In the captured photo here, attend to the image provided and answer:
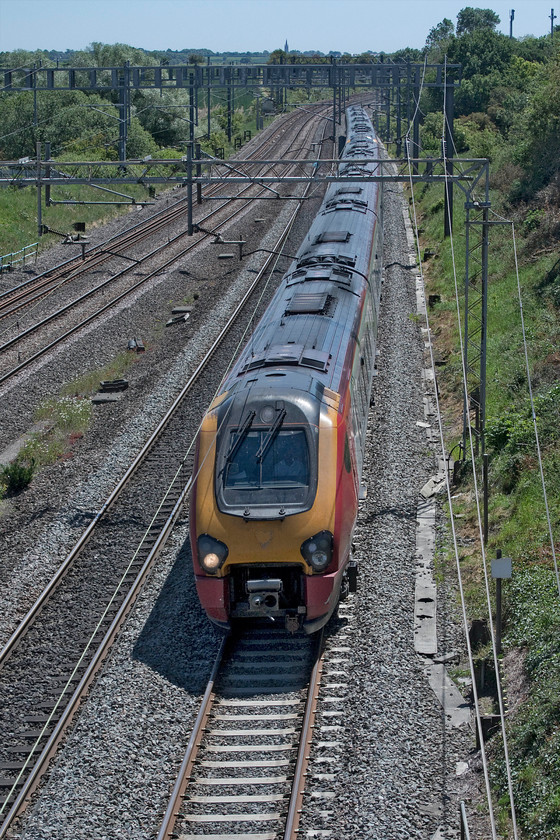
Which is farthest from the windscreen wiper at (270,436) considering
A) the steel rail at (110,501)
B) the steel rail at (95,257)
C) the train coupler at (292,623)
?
the steel rail at (95,257)

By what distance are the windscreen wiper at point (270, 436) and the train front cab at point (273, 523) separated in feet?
0.09

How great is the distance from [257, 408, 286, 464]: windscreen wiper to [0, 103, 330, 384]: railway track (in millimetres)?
12485

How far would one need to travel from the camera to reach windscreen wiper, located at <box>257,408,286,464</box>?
39.6ft

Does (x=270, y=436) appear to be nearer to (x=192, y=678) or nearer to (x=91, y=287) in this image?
(x=192, y=678)

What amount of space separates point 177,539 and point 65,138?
46.3m

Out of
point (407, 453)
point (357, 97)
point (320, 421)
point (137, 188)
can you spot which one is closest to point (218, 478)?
point (320, 421)

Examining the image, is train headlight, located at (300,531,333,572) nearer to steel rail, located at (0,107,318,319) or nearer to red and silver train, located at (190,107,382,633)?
red and silver train, located at (190,107,382,633)

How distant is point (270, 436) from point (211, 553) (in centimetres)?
162

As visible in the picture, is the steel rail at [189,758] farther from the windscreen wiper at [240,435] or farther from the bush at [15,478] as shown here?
the bush at [15,478]

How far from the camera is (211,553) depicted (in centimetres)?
1173

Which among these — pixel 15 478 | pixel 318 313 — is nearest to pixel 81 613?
pixel 15 478

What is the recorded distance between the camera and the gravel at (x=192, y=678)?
948 cm

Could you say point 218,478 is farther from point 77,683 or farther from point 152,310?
point 152,310

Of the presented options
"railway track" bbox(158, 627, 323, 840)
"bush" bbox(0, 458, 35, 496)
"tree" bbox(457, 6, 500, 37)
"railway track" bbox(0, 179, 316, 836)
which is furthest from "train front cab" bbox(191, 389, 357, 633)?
"tree" bbox(457, 6, 500, 37)
